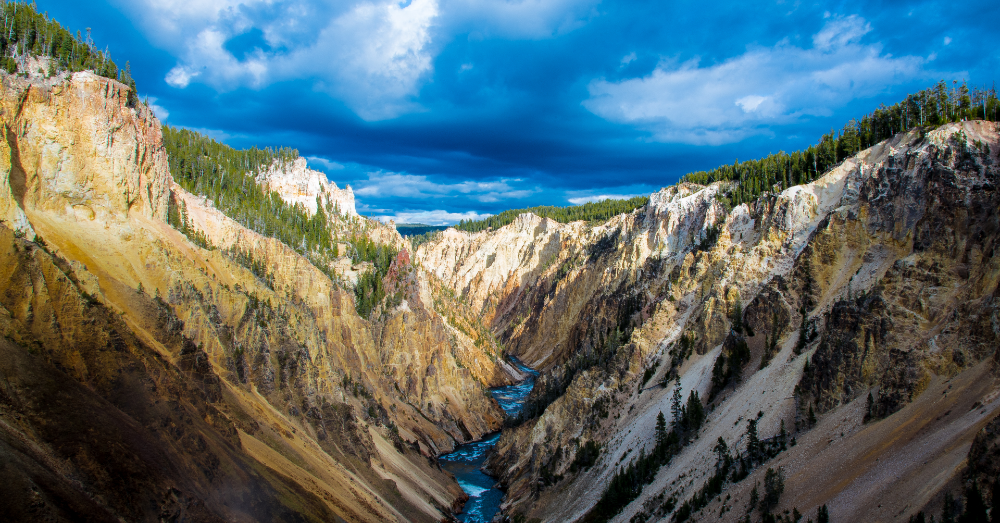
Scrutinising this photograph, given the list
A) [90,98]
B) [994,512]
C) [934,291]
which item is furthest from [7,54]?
[934,291]

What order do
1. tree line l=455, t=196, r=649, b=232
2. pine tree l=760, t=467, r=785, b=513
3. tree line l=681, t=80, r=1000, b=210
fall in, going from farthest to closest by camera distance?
tree line l=455, t=196, r=649, b=232
tree line l=681, t=80, r=1000, b=210
pine tree l=760, t=467, r=785, b=513

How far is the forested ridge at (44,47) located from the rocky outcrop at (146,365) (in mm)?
2994

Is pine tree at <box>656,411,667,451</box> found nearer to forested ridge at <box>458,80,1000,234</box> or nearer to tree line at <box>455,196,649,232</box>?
forested ridge at <box>458,80,1000,234</box>

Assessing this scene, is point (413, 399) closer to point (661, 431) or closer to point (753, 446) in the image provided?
point (661, 431)

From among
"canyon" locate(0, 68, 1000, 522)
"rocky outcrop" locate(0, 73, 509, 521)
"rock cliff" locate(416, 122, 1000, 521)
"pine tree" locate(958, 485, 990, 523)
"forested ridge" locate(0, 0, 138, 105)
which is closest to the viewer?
"pine tree" locate(958, 485, 990, 523)

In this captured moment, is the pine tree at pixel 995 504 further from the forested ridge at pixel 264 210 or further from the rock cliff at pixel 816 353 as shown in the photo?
the forested ridge at pixel 264 210

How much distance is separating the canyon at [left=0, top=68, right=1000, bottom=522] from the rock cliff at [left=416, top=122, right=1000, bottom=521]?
162 millimetres

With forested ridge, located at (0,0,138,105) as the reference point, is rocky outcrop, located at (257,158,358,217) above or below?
above

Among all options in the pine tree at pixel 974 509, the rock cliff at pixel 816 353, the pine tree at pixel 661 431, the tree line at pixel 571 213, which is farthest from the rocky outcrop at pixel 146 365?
the tree line at pixel 571 213

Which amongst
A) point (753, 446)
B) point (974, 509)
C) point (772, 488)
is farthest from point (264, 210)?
point (974, 509)

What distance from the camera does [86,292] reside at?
77.2 ft

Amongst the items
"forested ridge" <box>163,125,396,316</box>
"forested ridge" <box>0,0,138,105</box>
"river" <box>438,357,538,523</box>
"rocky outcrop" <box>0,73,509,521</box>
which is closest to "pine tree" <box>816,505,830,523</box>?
"rocky outcrop" <box>0,73,509,521</box>

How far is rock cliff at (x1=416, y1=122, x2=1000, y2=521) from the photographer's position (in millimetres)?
20562

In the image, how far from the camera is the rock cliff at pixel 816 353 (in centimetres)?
2056
